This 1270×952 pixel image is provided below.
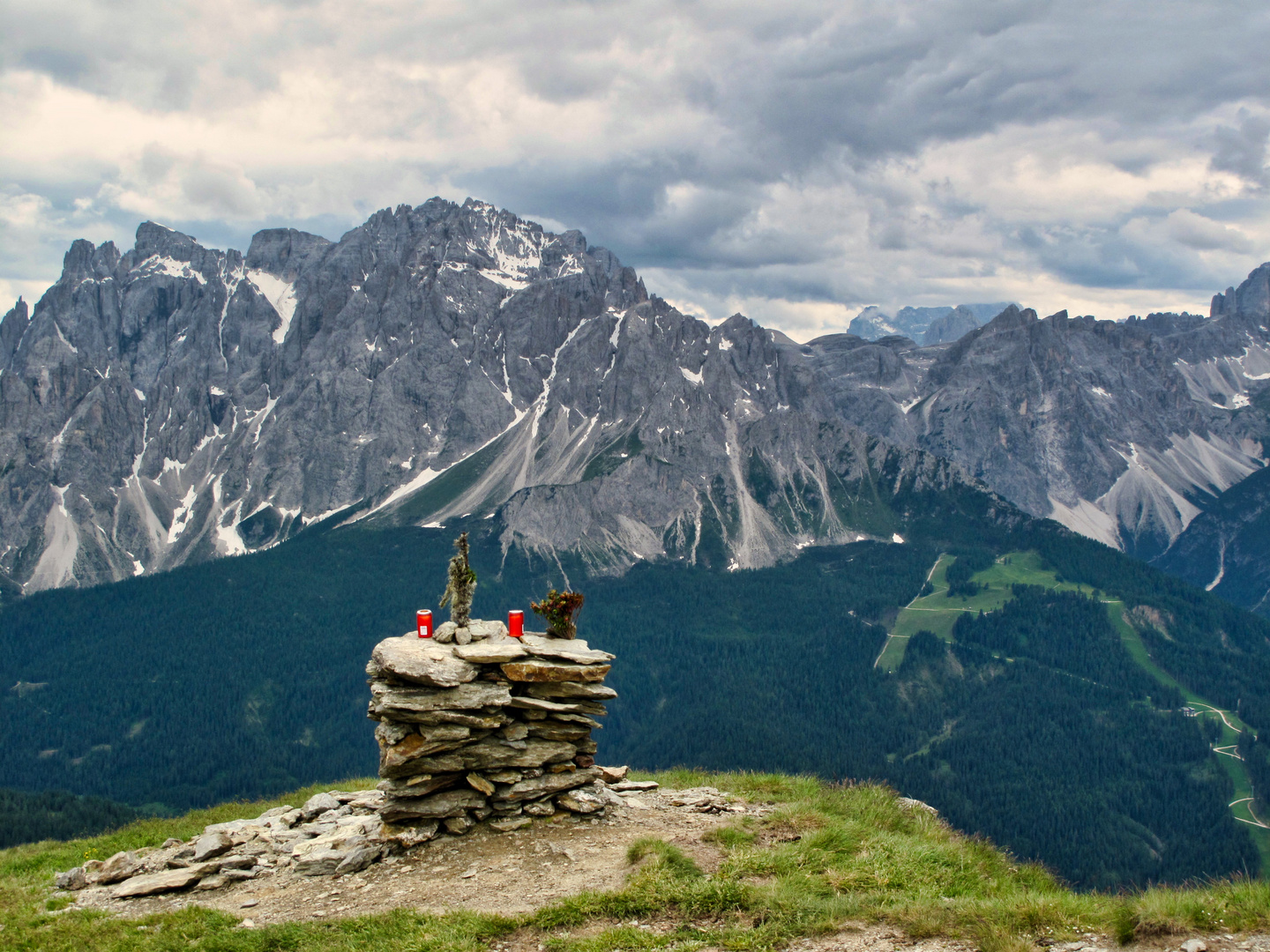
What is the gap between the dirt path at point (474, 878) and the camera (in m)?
24.9

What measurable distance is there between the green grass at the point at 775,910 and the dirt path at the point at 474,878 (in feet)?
3.02

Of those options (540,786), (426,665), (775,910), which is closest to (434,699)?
(426,665)

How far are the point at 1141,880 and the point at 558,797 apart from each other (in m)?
152

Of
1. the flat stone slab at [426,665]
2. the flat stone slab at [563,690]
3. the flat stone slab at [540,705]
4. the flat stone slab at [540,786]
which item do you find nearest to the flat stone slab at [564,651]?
the flat stone slab at [563,690]

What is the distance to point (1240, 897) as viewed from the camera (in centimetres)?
1961

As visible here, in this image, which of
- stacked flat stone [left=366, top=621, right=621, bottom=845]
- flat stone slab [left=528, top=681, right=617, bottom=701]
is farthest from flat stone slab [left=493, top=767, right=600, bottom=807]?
flat stone slab [left=528, top=681, right=617, bottom=701]

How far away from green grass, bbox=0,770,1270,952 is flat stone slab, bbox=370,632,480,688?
25.6 feet

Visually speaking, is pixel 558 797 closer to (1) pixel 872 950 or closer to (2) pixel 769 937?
(2) pixel 769 937

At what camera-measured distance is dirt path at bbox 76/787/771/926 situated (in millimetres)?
24859

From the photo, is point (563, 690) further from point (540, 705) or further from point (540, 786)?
point (540, 786)

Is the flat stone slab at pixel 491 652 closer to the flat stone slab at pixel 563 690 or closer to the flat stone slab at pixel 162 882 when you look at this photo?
the flat stone slab at pixel 563 690

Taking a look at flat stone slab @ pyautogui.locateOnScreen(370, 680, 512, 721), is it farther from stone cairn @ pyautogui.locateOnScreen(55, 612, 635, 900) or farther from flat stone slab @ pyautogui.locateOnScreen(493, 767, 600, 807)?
flat stone slab @ pyautogui.locateOnScreen(493, 767, 600, 807)

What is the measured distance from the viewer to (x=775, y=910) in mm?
22047

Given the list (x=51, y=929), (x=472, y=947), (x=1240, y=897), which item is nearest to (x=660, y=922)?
(x=472, y=947)
